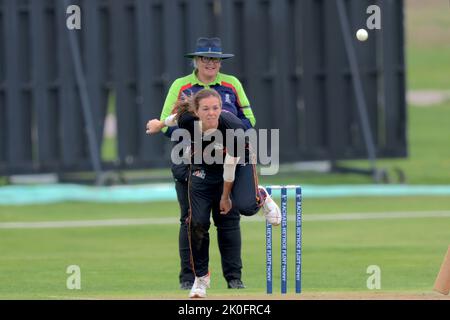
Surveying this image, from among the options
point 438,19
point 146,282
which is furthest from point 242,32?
point 438,19

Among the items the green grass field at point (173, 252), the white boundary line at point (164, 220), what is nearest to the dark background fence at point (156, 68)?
the green grass field at point (173, 252)

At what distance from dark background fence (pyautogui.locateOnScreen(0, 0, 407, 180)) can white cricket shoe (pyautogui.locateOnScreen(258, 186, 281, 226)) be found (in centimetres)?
1229

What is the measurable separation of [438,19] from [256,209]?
139 ft

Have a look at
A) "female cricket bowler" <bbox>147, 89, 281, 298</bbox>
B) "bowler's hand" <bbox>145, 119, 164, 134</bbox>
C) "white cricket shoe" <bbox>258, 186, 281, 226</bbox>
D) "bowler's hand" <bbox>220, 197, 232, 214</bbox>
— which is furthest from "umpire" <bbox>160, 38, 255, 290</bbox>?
"white cricket shoe" <bbox>258, 186, 281, 226</bbox>

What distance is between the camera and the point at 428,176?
1070 inches

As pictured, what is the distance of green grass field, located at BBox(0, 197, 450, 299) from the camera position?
44.4 feet

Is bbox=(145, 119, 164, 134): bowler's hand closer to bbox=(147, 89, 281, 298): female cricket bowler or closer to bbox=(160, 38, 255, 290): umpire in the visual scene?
bbox=(147, 89, 281, 298): female cricket bowler

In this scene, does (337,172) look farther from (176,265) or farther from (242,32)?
(176,265)

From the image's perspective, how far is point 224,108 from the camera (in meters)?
12.4

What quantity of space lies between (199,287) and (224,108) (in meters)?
1.64

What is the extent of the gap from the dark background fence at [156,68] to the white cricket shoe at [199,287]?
12333 millimetres

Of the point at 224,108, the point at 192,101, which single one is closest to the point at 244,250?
the point at 224,108

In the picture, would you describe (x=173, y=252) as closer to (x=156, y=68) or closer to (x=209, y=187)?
(x=209, y=187)

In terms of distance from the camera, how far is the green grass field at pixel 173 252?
44.4ft
